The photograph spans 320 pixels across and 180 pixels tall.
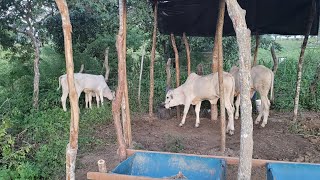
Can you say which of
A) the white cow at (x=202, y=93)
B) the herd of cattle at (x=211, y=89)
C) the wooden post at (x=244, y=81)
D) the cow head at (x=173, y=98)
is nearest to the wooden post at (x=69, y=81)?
the wooden post at (x=244, y=81)

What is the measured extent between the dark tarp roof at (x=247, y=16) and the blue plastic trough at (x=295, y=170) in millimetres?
4205

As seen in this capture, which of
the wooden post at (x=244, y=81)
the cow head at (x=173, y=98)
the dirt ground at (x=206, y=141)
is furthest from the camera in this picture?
the cow head at (x=173, y=98)

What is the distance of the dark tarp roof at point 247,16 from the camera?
22.2 ft

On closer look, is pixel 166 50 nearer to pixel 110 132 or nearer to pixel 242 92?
Result: pixel 110 132

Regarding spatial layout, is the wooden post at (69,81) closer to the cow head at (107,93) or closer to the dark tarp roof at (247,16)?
the dark tarp roof at (247,16)

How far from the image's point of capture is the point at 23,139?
5.82m

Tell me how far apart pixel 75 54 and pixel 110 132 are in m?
3.51

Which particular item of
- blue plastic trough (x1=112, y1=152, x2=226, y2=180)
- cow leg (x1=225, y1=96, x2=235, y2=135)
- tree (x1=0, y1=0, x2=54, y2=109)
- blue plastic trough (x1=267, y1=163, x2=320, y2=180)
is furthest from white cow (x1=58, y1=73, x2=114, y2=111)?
blue plastic trough (x1=267, y1=163, x2=320, y2=180)

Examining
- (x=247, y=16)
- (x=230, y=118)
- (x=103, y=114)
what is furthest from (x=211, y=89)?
(x=103, y=114)

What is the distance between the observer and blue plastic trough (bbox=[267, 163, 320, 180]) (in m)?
3.32

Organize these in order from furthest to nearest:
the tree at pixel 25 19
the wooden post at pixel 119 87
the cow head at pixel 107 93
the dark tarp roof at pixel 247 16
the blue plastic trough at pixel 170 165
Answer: the cow head at pixel 107 93, the tree at pixel 25 19, the dark tarp roof at pixel 247 16, the wooden post at pixel 119 87, the blue plastic trough at pixel 170 165

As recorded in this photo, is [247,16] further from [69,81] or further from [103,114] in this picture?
[69,81]

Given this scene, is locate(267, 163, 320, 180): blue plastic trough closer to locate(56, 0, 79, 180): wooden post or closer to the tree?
locate(56, 0, 79, 180): wooden post

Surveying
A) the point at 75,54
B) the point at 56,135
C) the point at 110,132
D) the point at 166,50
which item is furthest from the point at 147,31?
the point at 56,135
